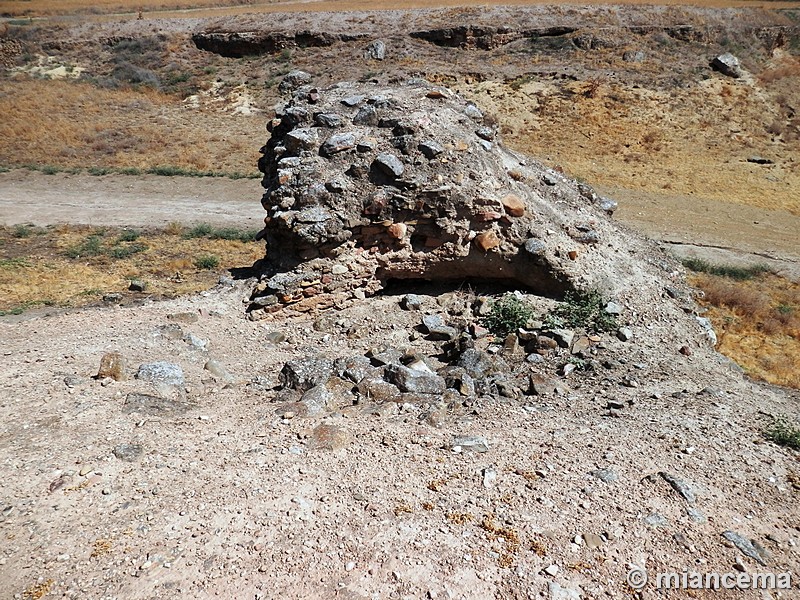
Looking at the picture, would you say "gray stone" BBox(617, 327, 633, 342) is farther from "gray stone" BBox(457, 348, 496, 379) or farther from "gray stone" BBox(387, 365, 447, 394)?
"gray stone" BBox(387, 365, 447, 394)

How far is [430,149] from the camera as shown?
9.38 m

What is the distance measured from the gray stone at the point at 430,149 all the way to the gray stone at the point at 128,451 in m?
5.82

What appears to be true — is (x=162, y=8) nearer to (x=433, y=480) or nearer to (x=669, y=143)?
(x=669, y=143)

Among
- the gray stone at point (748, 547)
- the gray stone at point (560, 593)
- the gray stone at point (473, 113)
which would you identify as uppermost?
the gray stone at point (473, 113)

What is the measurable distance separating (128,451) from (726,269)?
15.0 meters

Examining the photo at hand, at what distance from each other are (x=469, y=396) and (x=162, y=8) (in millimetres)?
58962

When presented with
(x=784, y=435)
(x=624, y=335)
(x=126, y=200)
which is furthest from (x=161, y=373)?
(x=126, y=200)

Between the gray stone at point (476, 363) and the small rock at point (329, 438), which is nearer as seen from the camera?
the small rock at point (329, 438)

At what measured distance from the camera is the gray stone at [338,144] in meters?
9.53

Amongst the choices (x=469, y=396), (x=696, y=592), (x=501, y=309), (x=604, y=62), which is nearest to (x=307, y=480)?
(x=469, y=396)

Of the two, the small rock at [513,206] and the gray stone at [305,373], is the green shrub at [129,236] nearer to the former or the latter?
the gray stone at [305,373]

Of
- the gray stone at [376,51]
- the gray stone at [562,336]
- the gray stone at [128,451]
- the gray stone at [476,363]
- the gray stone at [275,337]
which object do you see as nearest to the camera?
the gray stone at [128,451]

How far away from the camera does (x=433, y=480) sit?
5.92 meters

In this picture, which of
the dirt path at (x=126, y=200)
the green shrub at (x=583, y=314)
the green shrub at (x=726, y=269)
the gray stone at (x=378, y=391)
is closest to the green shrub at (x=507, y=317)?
the green shrub at (x=583, y=314)
